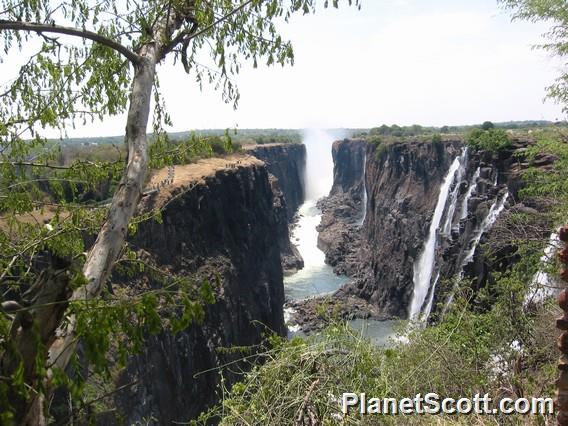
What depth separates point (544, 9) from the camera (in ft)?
37.2

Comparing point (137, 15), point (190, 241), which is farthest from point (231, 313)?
point (137, 15)

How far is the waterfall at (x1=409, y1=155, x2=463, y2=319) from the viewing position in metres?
34.1

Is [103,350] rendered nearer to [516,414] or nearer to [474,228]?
[516,414]

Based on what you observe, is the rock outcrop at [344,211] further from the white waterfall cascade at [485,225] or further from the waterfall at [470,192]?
the white waterfall cascade at [485,225]

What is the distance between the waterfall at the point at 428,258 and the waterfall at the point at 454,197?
31.4 inches

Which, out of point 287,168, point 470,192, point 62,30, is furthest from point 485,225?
point 287,168

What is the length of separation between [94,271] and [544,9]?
40.4 feet

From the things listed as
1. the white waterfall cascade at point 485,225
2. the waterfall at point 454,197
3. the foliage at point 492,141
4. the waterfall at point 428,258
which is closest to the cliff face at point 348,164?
the waterfall at point 428,258

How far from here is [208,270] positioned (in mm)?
24109

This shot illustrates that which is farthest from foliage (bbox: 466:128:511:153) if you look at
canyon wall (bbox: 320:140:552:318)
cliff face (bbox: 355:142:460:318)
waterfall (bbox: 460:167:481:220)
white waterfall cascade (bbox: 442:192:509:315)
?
cliff face (bbox: 355:142:460:318)

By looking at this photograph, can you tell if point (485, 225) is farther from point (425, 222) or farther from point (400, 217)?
point (400, 217)

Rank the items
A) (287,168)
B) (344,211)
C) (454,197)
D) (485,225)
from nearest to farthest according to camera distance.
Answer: (485,225) → (454,197) → (344,211) → (287,168)

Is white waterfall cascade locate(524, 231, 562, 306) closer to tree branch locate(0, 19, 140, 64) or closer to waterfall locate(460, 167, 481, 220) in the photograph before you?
tree branch locate(0, 19, 140, 64)

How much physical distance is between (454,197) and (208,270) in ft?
58.6
